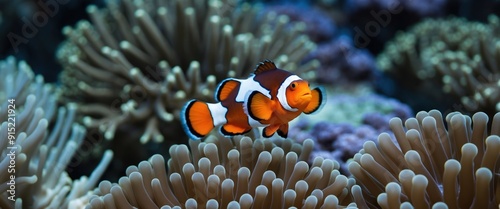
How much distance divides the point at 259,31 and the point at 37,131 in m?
2.33

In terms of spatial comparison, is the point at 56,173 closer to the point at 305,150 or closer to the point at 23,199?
the point at 23,199

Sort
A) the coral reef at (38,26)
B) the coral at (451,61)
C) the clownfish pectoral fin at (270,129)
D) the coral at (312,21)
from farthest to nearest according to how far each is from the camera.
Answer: the coral at (312,21) → the coral reef at (38,26) → the coral at (451,61) → the clownfish pectoral fin at (270,129)

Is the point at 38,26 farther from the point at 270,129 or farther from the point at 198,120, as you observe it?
the point at 270,129

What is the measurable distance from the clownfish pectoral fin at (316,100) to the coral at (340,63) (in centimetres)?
340

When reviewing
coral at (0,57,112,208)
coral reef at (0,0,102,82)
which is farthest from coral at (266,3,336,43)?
coral at (0,57,112,208)

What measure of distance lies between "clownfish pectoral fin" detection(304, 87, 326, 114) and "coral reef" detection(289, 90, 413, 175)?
0.86 metres

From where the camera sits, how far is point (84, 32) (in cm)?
409

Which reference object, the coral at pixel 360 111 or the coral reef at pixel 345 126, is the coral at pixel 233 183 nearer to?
the coral reef at pixel 345 126

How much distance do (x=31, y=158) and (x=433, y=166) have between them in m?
2.26

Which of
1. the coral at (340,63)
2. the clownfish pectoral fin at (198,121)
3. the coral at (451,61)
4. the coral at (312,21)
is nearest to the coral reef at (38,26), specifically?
the coral at (312,21)

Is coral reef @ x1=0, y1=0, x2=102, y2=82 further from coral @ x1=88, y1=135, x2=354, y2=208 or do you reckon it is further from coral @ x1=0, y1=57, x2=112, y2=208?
coral @ x1=88, y1=135, x2=354, y2=208

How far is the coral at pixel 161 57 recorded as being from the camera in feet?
11.9

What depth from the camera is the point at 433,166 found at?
1.97m

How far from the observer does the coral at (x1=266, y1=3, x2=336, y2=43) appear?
5712 mm
